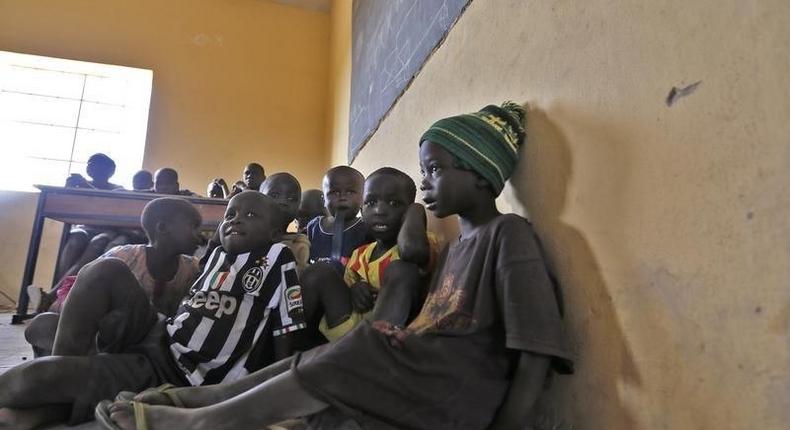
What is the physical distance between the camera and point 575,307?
3.37ft

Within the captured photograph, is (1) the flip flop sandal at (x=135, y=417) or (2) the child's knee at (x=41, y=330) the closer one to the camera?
(1) the flip flop sandal at (x=135, y=417)

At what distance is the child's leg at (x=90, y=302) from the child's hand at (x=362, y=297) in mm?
653

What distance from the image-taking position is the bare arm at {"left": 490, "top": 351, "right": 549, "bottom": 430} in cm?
93

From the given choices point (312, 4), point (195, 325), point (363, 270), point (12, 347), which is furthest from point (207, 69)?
point (195, 325)

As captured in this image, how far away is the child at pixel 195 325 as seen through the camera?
1.30 metres

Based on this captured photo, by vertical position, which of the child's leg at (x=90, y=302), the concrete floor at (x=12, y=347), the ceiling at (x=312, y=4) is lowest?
the concrete floor at (x=12, y=347)

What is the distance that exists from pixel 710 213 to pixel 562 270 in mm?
395

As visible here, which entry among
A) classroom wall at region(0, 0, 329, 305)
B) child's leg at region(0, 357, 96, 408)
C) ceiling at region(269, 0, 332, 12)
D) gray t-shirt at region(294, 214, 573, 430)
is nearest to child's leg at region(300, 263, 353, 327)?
gray t-shirt at region(294, 214, 573, 430)

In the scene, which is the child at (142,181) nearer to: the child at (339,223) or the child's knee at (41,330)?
the child at (339,223)

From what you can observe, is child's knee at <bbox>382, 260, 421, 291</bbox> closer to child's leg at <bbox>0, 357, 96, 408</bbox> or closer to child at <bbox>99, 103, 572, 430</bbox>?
child at <bbox>99, 103, 572, 430</bbox>

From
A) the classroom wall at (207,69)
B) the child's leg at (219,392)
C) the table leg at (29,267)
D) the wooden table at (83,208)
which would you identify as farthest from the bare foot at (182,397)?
the classroom wall at (207,69)

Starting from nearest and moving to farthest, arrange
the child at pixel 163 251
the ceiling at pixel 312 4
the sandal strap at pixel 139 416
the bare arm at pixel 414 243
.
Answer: the sandal strap at pixel 139 416 → the bare arm at pixel 414 243 → the child at pixel 163 251 → the ceiling at pixel 312 4

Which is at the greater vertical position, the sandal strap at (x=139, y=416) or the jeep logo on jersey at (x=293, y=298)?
the jeep logo on jersey at (x=293, y=298)

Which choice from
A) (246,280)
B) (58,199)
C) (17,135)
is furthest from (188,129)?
(246,280)
